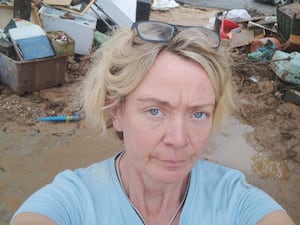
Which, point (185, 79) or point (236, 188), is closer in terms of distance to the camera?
point (185, 79)

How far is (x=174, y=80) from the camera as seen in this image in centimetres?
143

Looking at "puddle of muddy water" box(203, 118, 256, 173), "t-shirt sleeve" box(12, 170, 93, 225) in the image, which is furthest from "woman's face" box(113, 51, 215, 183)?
"puddle of muddy water" box(203, 118, 256, 173)

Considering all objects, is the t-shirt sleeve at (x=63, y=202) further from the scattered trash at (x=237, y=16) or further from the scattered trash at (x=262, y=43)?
the scattered trash at (x=237, y=16)

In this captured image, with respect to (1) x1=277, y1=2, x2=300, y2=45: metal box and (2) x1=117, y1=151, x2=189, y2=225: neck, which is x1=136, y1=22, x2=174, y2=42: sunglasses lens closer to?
(2) x1=117, y1=151, x2=189, y2=225: neck

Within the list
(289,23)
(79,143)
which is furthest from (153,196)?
(289,23)

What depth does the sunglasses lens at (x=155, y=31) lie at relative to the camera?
4.92 ft

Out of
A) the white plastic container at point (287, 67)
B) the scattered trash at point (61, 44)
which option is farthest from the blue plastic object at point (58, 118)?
the white plastic container at point (287, 67)

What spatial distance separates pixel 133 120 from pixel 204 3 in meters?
11.9

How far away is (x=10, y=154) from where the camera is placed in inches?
166

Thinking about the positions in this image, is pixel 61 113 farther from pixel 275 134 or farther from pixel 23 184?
pixel 275 134

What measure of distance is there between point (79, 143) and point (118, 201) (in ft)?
9.96

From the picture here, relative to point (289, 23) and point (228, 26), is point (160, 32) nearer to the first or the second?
point (289, 23)

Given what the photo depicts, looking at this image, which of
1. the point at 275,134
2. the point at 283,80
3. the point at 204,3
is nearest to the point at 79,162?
the point at 275,134

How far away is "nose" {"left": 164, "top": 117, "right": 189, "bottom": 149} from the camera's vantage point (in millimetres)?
1424
